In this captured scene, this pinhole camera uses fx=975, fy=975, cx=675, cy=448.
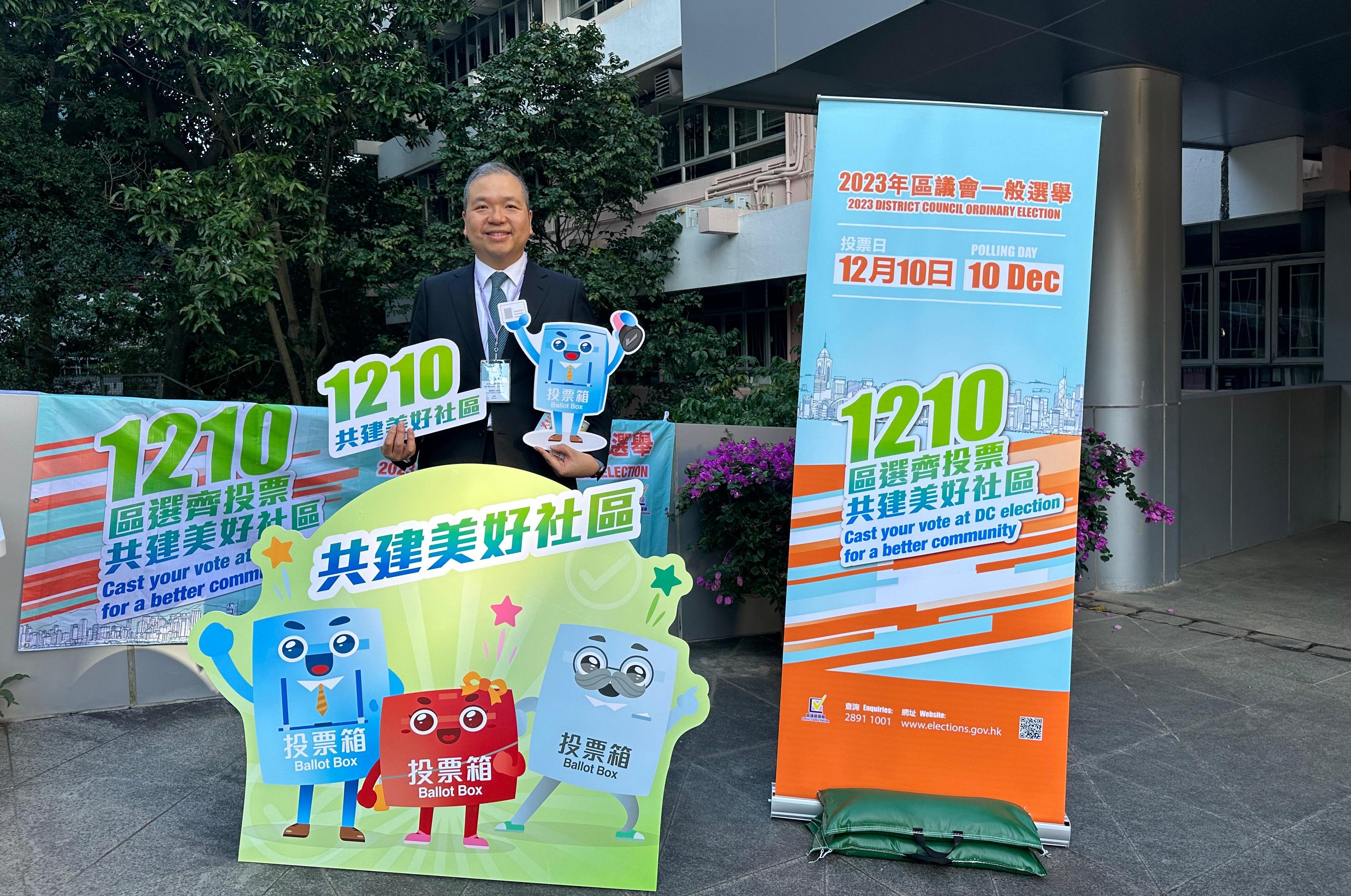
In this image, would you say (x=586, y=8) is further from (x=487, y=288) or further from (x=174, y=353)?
(x=487, y=288)

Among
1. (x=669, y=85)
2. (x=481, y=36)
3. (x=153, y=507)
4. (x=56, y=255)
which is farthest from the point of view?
(x=481, y=36)

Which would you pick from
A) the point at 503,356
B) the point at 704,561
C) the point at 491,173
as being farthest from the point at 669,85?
the point at 503,356

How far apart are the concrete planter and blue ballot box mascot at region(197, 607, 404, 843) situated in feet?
9.03

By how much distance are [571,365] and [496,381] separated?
0.25 m

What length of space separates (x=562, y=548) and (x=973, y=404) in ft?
4.75

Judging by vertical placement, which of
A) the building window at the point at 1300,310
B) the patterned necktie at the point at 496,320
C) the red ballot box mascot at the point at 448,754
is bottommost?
the red ballot box mascot at the point at 448,754

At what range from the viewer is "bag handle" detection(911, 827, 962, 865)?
120 inches

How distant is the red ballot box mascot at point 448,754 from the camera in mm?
2939

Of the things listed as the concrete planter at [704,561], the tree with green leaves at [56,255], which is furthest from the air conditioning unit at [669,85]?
the concrete planter at [704,561]

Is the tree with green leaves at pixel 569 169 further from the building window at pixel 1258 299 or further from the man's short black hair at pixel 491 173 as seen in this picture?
the man's short black hair at pixel 491 173

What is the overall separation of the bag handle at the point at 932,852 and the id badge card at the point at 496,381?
6.27 feet

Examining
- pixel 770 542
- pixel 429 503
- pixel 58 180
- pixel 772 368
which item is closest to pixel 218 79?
pixel 58 180

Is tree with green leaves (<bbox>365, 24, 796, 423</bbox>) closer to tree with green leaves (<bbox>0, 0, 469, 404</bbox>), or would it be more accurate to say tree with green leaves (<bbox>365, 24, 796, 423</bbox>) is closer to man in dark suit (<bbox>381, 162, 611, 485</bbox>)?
tree with green leaves (<bbox>0, 0, 469, 404</bbox>)

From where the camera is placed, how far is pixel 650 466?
562 cm
